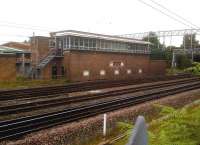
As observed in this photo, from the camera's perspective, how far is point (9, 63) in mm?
36312

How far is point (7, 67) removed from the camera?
118 feet

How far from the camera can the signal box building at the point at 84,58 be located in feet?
143

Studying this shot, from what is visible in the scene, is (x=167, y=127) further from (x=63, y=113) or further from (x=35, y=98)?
(x=35, y=98)

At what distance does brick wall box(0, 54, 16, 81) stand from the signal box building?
7.27 m

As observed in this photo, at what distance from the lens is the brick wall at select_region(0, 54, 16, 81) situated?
117ft

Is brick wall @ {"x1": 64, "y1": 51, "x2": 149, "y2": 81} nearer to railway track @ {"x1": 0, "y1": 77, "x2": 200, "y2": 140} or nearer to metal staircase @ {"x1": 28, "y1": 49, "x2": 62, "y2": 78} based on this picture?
metal staircase @ {"x1": 28, "y1": 49, "x2": 62, "y2": 78}

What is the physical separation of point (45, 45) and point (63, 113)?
3565 cm

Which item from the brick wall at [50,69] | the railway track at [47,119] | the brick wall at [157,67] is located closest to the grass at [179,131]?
the railway track at [47,119]

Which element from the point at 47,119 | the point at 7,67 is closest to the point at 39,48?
the point at 7,67

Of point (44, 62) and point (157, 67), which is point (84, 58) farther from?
point (157, 67)

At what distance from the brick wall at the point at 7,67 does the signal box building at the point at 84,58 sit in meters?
7.27

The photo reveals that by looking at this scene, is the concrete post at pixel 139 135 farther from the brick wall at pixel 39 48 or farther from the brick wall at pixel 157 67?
the brick wall at pixel 157 67

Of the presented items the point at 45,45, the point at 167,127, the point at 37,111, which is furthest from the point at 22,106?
the point at 45,45

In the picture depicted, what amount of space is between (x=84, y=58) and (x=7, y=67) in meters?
12.4
